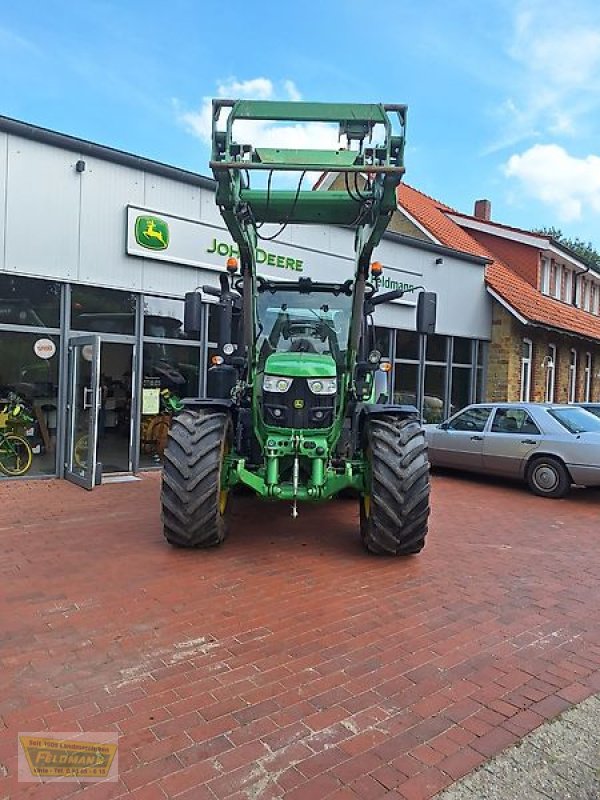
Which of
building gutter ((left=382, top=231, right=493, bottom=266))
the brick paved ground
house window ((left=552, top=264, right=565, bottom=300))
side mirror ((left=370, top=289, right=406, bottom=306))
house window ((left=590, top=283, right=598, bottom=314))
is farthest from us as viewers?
house window ((left=590, top=283, right=598, bottom=314))

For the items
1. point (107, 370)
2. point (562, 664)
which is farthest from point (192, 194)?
point (562, 664)

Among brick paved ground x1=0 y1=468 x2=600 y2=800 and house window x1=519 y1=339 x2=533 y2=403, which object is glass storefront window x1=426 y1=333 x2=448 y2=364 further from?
brick paved ground x1=0 y1=468 x2=600 y2=800

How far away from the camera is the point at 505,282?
18641 millimetres

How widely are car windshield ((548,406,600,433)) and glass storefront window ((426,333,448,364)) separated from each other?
6.10 meters

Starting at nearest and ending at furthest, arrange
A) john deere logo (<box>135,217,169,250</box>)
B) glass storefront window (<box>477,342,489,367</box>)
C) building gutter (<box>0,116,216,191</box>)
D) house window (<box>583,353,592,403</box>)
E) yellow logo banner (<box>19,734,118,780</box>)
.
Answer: yellow logo banner (<box>19,734,118,780</box>) → building gutter (<box>0,116,216,191</box>) → john deere logo (<box>135,217,169,250</box>) → glass storefront window (<box>477,342,489,367</box>) → house window (<box>583,353,592,403</box>)

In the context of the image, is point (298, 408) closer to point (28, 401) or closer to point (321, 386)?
point (321, 386)

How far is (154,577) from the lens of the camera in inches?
202

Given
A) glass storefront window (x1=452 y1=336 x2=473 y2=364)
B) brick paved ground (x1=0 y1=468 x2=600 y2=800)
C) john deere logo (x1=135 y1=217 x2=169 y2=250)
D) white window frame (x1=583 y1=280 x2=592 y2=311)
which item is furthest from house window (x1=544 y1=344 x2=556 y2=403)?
brick paved ground (x1=0 y1=468 x2=600 y2=800)

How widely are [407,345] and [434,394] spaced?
1746 millimetres

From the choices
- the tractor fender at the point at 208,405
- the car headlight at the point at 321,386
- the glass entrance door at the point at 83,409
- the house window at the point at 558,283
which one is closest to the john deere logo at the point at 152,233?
the glass entrance door at the point at 83,409

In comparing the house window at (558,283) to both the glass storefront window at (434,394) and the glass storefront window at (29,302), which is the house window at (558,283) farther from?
the glass storefront window at (29,302)

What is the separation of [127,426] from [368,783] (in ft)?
27.7

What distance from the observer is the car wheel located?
31.0 feet

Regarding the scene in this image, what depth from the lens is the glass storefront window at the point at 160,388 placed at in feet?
35.0
